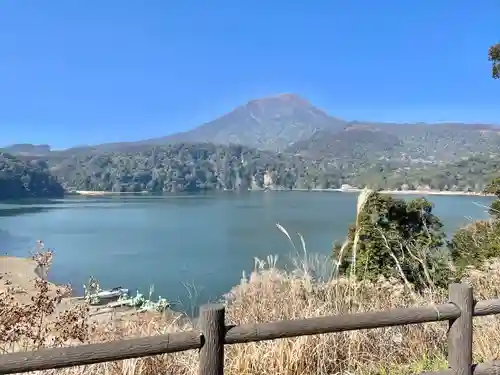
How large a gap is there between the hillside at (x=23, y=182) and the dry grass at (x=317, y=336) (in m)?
109

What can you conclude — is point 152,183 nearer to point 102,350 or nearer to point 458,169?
point 458,169

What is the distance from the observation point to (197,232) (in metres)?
43.7

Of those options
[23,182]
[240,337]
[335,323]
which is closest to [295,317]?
[335,323]

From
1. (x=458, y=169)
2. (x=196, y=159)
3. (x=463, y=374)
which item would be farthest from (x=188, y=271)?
(x=196, y=159)

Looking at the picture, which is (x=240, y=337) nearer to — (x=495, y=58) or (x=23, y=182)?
(x=495, y=58)

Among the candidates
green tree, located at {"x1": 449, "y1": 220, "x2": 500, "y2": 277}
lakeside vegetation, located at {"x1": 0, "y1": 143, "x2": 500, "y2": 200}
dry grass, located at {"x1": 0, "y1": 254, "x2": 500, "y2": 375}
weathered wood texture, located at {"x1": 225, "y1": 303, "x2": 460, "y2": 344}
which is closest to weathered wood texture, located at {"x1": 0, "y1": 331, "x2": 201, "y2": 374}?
weathered wood texture, located at {"x1": 225, "y1": 303, "x2": 460, "y2": 344}

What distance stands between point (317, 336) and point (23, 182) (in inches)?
4510

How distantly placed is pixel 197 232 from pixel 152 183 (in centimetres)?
9166

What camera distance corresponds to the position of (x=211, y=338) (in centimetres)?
196

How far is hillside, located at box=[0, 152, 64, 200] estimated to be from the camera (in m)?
104

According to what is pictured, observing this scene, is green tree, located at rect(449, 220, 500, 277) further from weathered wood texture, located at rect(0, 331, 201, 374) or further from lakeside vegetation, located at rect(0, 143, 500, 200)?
lakeside vegetation, located at rect(0, 143, 500, 200)

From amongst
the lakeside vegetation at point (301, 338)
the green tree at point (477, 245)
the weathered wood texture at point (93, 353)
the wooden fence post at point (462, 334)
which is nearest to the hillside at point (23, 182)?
the green tree at point (477, 245)

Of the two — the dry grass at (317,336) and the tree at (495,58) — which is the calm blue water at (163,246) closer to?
the tree at (495,58)

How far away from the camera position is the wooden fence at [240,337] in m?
1.81
